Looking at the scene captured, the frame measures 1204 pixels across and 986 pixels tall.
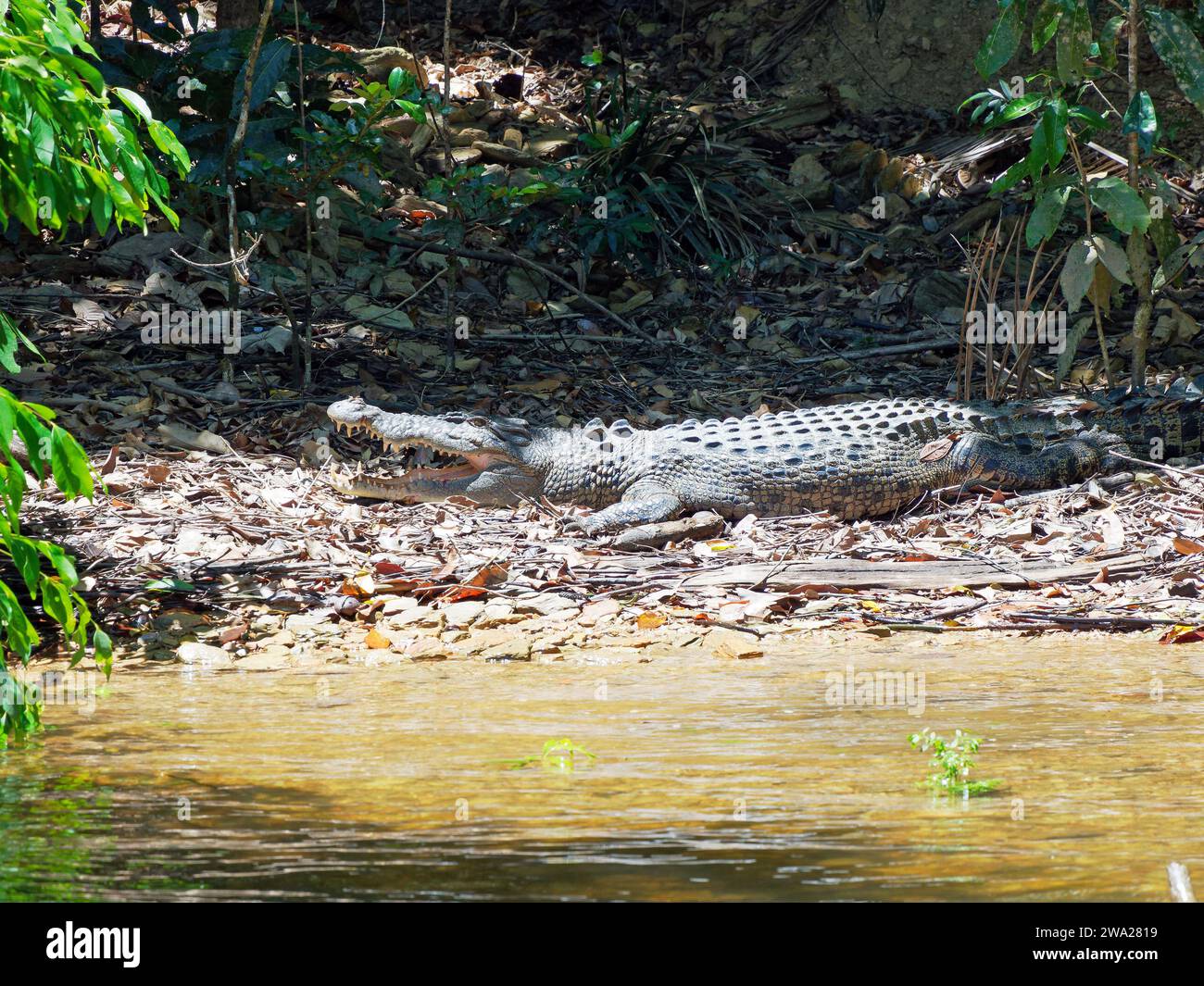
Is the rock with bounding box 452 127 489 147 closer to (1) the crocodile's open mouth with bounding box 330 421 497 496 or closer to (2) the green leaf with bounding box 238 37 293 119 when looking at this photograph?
(2) the green leaf with bounding box 238 37 293 119

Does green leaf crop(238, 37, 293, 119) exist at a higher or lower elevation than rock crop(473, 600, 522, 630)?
higher

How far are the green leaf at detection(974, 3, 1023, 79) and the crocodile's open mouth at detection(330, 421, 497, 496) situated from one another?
3296 millimetres

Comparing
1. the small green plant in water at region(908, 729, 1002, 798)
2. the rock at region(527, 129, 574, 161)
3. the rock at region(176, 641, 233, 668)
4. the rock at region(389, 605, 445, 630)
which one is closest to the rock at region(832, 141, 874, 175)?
the rock at region(527, 129, 574, 161)

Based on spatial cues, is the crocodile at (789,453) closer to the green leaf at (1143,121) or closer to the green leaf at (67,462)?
the green leaf at (1143,121)

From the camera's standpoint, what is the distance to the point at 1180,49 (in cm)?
672

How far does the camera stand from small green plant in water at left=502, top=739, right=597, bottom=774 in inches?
130

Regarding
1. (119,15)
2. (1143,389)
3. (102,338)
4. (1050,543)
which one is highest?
(119,15)

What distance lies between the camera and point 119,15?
42.6 feet

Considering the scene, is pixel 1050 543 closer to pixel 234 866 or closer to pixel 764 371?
pixel 764 371

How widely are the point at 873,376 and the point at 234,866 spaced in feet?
23.8

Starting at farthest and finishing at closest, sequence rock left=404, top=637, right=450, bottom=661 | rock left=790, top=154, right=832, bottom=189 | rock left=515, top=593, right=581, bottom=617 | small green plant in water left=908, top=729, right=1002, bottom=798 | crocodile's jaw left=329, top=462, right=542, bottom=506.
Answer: rock left=790, top=154, right=832, bottom=189
crocodile's jaw left=329, top=462, right=542, bottom=506
rock left=515, top=593, right=581, bottom=617
rock left=404, top=637, right=450, bottom=661
small green plant in water left=908, top=729, right=1002, bottom=798

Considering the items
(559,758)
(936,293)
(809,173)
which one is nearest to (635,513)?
(559,758)

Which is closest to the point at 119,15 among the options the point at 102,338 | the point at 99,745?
the point at 102,338

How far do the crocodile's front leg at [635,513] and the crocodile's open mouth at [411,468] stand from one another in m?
0.77
